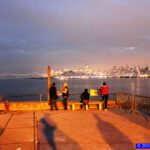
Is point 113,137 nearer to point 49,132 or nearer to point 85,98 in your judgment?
point 49,132

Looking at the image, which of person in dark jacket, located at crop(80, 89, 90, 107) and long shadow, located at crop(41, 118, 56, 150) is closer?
long shadow, located at crop(41, 118, 56, 150)

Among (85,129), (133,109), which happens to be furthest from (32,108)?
(85,129)

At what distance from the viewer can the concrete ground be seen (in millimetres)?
10661

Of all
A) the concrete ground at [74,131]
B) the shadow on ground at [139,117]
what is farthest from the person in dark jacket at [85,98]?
the shadow on ground at [139,117]

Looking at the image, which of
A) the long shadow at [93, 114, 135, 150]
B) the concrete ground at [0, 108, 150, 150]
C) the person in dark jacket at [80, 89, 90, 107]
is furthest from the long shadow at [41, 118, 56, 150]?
the person in dark jacket at [80, 89, 90, 107]

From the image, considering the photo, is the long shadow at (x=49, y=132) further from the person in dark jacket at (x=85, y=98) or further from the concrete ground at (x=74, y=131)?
the person in dark jacket at (x=85, y=98)

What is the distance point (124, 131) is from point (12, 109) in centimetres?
997

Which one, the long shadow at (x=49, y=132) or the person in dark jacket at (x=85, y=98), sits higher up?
the person in dark jacket at (x=85, y=98)

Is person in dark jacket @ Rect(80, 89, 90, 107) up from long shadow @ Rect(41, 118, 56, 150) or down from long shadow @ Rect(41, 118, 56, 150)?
up

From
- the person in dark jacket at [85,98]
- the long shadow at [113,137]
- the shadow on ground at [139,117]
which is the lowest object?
the long shadow at [113,137]

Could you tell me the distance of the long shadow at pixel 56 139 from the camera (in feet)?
A: 34.6

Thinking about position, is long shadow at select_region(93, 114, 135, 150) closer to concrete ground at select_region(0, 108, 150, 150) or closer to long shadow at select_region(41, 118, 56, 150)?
concrete ground at select_region(0, 108, 150, 150)

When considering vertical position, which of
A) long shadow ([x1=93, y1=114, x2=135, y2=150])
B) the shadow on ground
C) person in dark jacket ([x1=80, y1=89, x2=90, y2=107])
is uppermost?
person in dark jacket ([x1=80, y1=89, x2=90, y2=107])

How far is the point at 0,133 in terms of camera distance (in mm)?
12508
